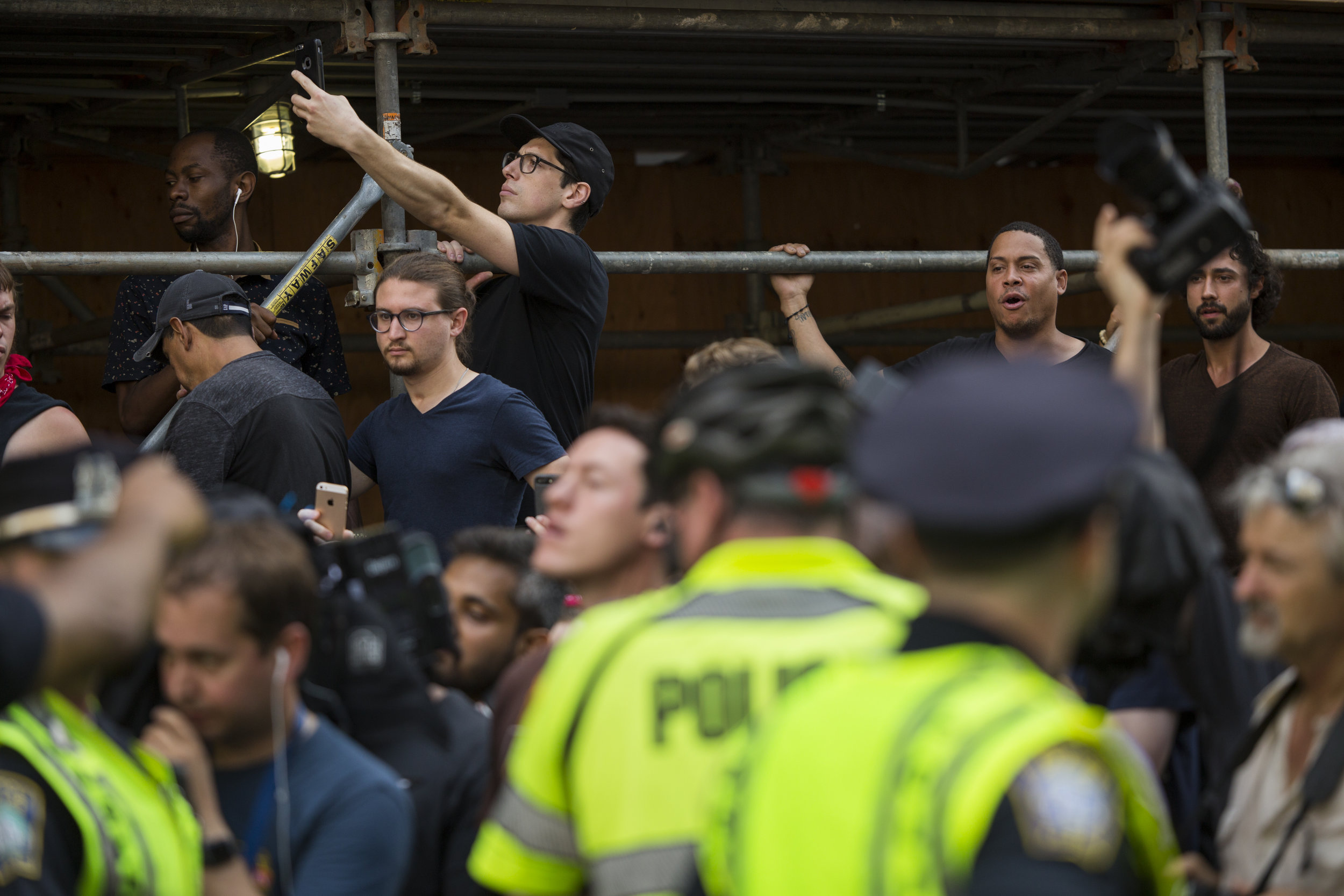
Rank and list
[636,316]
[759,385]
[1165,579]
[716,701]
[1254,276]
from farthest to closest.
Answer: [636,316], [1254,276], [1165,579], [759,385], [716,701]

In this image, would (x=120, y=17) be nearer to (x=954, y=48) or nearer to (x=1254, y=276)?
(x=954, y=48)

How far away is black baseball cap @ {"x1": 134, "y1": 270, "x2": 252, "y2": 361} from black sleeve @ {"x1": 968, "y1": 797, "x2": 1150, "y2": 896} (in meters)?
3.58

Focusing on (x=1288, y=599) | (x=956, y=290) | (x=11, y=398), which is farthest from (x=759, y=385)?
(x=956, y=290)

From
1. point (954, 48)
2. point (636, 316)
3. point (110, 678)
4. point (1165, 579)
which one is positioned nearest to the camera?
point (1165, 579)

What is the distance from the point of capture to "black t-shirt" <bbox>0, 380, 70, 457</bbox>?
4391 millimetres

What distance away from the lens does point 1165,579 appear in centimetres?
212

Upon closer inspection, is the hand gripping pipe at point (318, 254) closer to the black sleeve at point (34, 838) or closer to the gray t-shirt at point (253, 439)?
the gray t-shirt at point (253, 439)

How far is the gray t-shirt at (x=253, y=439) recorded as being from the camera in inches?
167

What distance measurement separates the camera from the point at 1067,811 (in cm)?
133

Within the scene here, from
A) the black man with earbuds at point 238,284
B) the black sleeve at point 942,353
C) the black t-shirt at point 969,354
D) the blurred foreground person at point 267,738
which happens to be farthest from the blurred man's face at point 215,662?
the black sleeve at point 942,353

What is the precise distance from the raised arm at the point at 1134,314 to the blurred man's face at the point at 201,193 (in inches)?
150

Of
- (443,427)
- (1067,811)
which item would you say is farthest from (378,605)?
(1067,811)

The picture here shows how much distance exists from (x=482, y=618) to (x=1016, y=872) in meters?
2.18

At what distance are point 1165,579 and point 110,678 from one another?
171 centimetres
